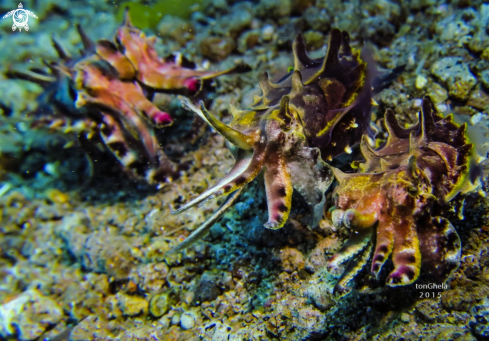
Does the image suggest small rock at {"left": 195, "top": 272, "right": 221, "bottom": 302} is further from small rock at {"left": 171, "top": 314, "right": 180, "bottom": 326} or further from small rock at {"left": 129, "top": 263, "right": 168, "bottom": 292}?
small rock at {"left": 129, "top": 263, "right": 168, "bottom": 292}

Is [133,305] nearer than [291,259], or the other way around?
[291,259]

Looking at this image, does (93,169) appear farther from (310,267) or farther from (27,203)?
(310,267)

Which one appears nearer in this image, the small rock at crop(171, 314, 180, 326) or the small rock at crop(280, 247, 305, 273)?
the small rock at crop(280, 247, 305, 273)

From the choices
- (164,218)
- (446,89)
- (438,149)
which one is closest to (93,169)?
(164,218)

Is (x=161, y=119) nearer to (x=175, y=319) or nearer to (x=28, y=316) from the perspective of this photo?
(x=175, y=319)

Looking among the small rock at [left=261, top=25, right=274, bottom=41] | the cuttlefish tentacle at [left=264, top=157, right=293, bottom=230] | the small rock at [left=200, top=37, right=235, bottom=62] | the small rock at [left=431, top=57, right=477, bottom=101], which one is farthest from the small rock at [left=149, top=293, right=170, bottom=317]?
the small rock at [left=261, top=25, right=274, bottom=41]

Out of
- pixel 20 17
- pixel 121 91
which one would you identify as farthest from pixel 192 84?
pixel 20 17
